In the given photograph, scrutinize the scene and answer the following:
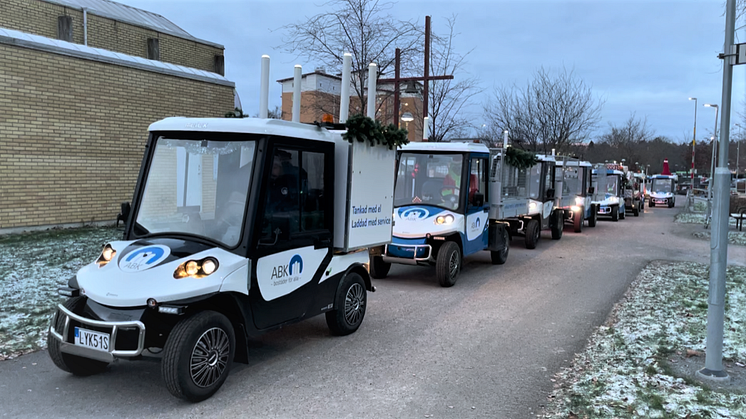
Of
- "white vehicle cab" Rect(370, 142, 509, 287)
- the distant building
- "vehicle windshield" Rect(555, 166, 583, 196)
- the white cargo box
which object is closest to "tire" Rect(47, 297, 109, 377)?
the white cargo box

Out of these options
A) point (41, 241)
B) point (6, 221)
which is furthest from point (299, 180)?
point (6, 221)

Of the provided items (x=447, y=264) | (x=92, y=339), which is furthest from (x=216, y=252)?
(x=447, y=264)

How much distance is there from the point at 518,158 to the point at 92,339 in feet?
32.6

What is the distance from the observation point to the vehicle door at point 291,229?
Result: 4.93m

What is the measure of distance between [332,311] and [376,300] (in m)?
2.15

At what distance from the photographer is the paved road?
172 inches

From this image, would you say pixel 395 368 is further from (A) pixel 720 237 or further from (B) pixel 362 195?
(A) pixel 720 237

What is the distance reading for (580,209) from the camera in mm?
19438

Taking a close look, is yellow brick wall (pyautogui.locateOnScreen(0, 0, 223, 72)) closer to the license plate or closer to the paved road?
the paved road

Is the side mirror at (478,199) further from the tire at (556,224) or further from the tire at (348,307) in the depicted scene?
the tire at (556,224)

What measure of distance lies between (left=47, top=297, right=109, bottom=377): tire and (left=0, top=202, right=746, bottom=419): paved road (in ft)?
0.35

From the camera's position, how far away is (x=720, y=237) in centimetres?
496

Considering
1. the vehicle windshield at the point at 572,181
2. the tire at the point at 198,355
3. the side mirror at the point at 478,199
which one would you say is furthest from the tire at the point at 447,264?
the vehicle windshield at the point at 572,181

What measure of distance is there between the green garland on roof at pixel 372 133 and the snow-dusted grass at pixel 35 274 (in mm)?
3912
